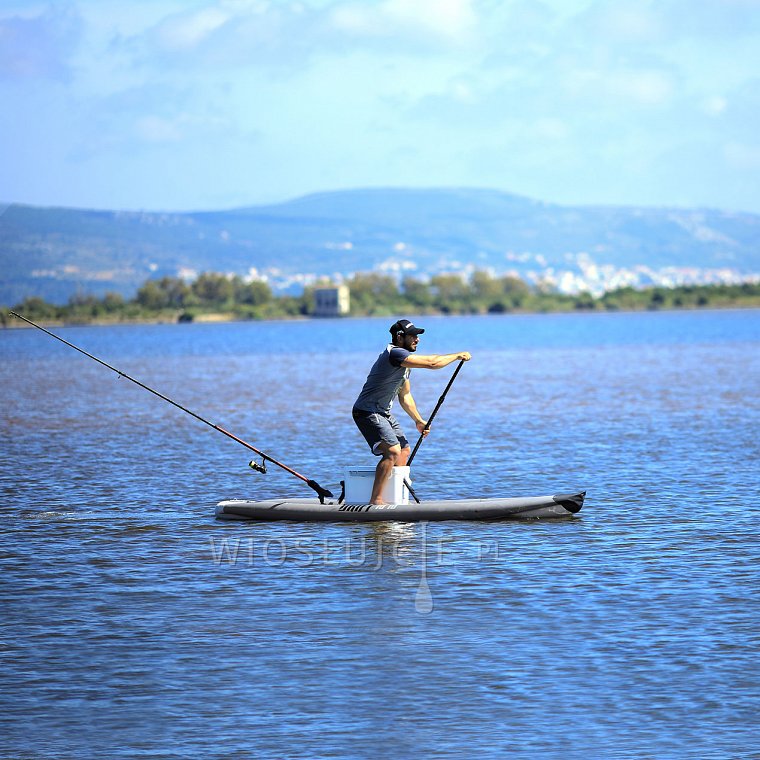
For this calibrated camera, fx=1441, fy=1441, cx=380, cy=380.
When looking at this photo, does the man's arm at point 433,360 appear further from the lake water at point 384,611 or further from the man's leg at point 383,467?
the lake water at point 384,611

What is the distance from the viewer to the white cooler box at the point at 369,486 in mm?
17578

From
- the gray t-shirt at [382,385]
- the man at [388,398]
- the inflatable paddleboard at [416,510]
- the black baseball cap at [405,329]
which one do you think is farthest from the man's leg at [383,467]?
the black baseball cap at [405,329]

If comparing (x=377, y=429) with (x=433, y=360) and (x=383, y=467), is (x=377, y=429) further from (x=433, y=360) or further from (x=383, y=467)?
(x=433, y=360)

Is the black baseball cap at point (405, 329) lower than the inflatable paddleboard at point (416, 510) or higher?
higher

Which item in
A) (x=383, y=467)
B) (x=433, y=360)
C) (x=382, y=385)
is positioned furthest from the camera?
(x=383, y=467)

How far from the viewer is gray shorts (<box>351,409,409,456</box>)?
17.2m

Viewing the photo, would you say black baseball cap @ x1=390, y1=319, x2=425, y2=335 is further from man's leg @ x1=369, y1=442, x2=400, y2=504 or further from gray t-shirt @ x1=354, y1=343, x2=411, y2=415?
man's leg @ x1=369, y1=442, x2=400, y2=504

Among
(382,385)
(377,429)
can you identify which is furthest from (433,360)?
(377,429)

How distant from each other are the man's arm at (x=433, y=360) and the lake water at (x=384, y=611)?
2.06 meters

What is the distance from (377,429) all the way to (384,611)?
15.0 feet

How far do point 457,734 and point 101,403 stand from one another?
3921 centimetres

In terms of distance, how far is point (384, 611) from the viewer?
12.9 metres

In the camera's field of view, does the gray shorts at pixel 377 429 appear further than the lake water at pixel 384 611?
Yes

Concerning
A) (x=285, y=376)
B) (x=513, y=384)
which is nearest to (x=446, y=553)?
(x=513, y=384)
